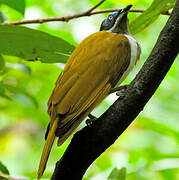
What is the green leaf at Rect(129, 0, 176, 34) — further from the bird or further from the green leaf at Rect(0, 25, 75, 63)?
the green leaf at Rect(0, 25, 75, 63)

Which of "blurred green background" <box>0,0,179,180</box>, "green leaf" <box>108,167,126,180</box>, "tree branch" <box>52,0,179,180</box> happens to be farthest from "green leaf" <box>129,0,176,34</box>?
"green leaf" <box>108,167,126,180</box>

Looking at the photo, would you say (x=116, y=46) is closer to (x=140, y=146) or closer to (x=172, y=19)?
(x=172, y=19)

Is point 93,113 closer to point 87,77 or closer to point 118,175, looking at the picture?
point 87,77

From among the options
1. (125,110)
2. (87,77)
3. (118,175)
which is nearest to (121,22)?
(87,77)

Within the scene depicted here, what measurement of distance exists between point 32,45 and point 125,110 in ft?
2.97

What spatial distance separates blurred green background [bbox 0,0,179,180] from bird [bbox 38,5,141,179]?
12.5 inches

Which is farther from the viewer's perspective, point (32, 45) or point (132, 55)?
point (132, 55)

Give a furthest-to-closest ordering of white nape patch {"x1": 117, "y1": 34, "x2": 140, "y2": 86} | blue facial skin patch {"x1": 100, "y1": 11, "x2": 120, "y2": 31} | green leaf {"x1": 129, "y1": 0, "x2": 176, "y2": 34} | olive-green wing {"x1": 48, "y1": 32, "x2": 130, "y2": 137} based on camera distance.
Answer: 1. blue facial skin patch {"x1": 100, "y1": 11, "x2": 120, "y2": 31}
2. white nape patch {"x1": 117, "y1": 34, "x2": 140, "y2": 86}
3. green leaf {"x1": 129, "y1": 0, "x2": 176, "y2": 34}
4. olive-green wing {"x1": 48, "y1": 32, "x2": 130, "y2": 137}

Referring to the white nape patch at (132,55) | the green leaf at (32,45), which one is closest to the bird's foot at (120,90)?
the white nape patch at (132,55)

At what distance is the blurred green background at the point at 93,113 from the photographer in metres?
3.34

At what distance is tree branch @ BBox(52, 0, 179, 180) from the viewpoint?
2.06m

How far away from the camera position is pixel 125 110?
2.14m

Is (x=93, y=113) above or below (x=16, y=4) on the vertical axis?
below

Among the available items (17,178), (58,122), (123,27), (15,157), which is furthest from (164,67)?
(15,157)
